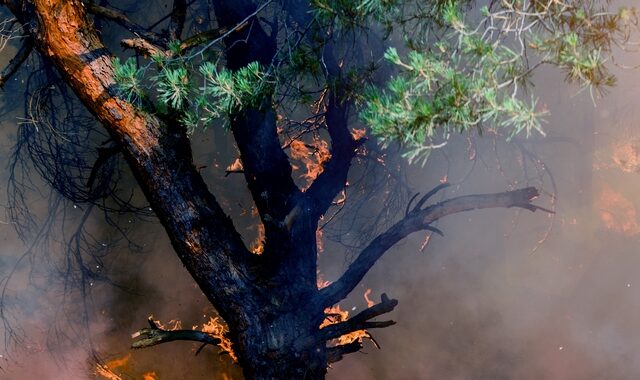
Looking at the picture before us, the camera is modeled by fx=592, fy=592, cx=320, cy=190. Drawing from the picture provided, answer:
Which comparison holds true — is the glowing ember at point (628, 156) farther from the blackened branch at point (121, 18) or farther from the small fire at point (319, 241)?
the blackened branch at point (121, 18)

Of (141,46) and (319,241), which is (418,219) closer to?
(141,46)

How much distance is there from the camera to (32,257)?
204 inches

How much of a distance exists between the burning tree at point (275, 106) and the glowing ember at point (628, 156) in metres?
2.04

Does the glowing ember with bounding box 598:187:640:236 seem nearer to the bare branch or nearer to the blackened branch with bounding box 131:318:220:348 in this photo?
the blackened branch with bounding box 131:318:220:348

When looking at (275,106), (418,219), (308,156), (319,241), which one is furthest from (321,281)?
(275,106)

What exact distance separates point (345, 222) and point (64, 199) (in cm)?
247

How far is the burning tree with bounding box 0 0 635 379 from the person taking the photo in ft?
7.25

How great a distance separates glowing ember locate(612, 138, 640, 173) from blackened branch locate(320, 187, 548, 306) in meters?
1.98

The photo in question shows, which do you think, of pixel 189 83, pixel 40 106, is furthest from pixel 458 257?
pixel 40 106

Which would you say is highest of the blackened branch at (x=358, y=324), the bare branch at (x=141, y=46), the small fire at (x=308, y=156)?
the small fire at (x=308, y=156)

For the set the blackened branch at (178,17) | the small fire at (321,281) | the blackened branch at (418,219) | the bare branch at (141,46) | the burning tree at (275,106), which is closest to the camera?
the burning tree at (275,106)

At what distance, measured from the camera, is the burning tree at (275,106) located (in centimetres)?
221

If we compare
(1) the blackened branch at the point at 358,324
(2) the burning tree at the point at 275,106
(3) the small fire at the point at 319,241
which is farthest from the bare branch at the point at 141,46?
(3) the small fire at the point at 319,241

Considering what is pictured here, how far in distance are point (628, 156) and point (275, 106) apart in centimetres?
320
